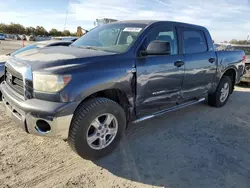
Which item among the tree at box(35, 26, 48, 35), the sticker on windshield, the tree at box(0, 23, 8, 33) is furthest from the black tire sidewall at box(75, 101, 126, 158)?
the tree at box(0, 23, 8, 33)

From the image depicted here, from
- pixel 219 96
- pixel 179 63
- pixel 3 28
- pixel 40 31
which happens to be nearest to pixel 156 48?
pixel 179 63

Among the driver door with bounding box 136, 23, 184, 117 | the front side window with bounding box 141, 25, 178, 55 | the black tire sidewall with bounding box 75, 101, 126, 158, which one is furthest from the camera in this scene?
the front side window with bounding box 141, 25, 178, 55

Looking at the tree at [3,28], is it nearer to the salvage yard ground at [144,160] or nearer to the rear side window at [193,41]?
the salvage yard ground at [144,160]

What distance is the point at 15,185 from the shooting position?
2.49 meters

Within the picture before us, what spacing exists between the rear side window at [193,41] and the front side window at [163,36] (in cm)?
26

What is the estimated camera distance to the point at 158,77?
3.52 meters

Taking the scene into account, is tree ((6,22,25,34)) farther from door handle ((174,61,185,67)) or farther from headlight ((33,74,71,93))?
headlight ((33,74,71,93))

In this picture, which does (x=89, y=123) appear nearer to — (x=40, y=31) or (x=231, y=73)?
(x=231, y=73)

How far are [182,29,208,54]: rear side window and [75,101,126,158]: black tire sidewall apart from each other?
1787mm

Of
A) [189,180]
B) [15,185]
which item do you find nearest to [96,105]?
[15,185]

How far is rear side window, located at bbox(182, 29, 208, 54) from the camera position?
4145 millimetres

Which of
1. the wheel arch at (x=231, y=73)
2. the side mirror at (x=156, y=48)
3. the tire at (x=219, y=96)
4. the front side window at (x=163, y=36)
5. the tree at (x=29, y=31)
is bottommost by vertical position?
the tire at (x=219, y=96)

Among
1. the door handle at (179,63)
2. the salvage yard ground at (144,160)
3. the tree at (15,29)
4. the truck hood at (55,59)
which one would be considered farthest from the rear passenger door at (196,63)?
the tree at (15,29)

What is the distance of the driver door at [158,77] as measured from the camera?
333 cm
